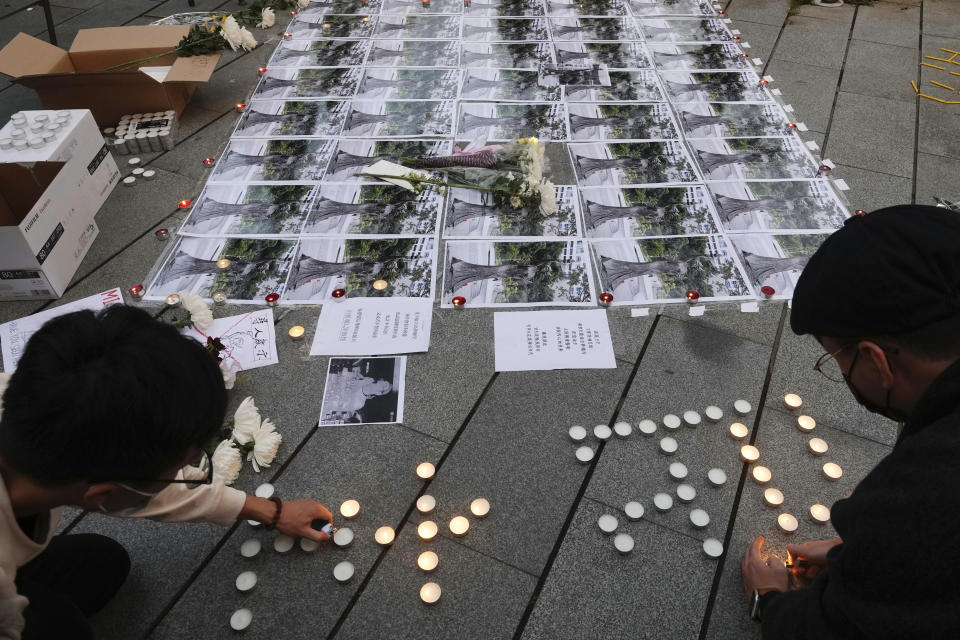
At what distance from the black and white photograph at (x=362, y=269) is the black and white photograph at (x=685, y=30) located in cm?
233

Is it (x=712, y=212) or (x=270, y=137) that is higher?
(x=270, y=137)

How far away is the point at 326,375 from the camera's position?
205 centimetres

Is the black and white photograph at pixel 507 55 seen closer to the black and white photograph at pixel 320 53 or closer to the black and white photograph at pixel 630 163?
the black and white photograph at pixel 320 53

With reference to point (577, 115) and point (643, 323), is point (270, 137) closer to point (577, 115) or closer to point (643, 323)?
point (577, 115)

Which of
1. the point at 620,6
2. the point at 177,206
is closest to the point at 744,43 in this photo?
the point at 620,6

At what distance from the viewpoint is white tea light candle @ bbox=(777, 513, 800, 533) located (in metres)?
1.64

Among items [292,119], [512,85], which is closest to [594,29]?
[512,85]

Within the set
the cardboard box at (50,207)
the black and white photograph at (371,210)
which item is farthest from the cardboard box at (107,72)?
the black and white photograph at (371,210)

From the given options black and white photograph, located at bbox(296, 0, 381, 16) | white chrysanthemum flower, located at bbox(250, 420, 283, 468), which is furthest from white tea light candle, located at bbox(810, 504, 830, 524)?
black and white photograph, located at bbox(296, 0, 381, 16)

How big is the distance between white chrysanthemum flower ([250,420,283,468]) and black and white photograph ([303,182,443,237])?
1001 millimetres

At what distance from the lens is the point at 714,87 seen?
344cm

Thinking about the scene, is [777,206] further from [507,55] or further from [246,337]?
[246,337]

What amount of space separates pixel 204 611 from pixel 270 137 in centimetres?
228

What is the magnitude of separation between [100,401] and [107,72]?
2795 mm
